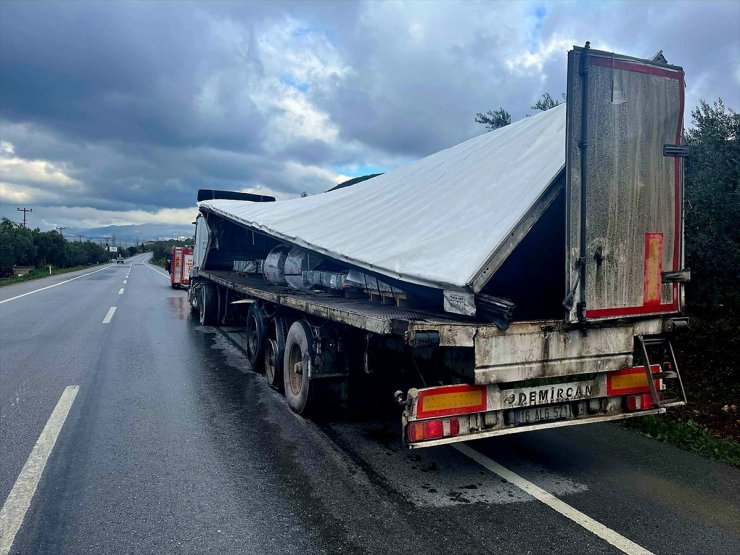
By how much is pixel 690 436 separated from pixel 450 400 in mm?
3070

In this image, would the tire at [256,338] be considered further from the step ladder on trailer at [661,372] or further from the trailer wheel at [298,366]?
the step ladder on trailer at [661,372]

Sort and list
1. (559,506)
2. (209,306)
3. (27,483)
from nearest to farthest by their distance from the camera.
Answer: (559,506), (27,483), (209,306)

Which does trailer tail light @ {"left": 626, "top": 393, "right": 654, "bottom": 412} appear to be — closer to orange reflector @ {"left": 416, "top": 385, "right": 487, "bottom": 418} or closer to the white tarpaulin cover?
orange reflector @ {"left": 416, "top": 385, "right": 487, "bottom": 418}

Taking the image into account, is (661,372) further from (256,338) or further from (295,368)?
(256,338)

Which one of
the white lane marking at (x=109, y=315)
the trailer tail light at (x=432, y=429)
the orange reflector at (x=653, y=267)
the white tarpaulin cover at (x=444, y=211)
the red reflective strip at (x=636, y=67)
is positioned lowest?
the white lane marking at (x=109, y=315)

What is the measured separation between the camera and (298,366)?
630cm

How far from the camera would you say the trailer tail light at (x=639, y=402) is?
4703mm

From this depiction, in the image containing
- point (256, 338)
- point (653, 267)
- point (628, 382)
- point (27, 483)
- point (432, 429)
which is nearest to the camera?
point (432, 429)

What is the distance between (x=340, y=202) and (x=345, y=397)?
3.21 metres

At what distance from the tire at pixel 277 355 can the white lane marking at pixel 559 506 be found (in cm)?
286

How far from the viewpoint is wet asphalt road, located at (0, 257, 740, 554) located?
137 inches

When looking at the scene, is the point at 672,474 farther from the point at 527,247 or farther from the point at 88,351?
the point at 88,351

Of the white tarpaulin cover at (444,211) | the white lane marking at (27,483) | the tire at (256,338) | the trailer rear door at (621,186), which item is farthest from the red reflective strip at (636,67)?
the tire at (256,338)

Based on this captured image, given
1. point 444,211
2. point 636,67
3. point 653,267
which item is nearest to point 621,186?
point 653,267
